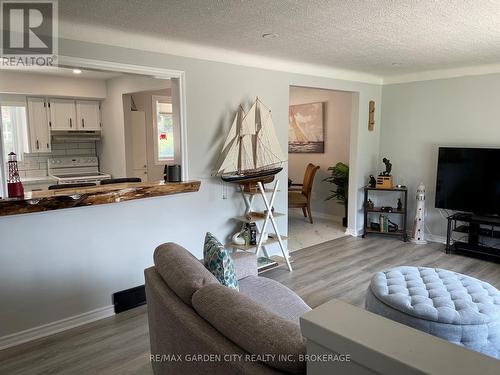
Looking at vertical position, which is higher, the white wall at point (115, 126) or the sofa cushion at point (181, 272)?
the white wall at point (115, 126)

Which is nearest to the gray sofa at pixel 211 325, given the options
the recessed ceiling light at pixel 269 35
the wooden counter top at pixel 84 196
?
the wooden counter top at pixel 84 196

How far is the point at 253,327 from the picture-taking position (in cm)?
128

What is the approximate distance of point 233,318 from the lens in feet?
4.48

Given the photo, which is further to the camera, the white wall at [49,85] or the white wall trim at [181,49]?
the white wall at [49,85]

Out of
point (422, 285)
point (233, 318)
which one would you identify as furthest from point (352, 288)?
point (233, 318)

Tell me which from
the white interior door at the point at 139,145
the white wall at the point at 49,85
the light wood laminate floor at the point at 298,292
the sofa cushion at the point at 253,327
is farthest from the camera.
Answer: the white interior door at the point at 139,145

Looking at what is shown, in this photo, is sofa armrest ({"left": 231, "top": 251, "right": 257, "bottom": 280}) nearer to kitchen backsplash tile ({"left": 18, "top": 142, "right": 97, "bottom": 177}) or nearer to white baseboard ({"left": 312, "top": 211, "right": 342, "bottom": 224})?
white baseboard ({"left": 312, "top": 211, "right": 342, "bottom": 224})

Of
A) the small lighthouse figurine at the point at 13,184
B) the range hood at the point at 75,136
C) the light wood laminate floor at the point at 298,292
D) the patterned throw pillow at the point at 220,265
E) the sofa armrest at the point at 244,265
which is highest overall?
the range hood at the point at 75,136

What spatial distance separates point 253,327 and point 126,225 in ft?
7.26

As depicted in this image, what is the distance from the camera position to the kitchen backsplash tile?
5.59 metres

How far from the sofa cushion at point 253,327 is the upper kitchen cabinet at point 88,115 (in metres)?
5.05

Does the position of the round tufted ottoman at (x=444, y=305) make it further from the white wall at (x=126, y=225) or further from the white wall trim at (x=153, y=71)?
the white wall trim at (x=153, y=71)

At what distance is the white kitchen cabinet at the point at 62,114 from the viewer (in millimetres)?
5527

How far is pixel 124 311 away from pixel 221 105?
2.15m
